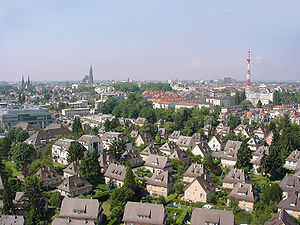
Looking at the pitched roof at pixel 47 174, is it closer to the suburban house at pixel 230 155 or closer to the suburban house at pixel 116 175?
the suburban house at pixel 116 175

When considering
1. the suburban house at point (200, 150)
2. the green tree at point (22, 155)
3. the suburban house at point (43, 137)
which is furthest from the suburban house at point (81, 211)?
the suburban house at point (43, 137)

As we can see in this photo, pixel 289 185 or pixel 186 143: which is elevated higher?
pixel 186 143

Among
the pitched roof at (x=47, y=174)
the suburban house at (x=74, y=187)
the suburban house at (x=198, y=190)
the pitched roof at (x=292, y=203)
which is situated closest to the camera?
the pitched roof at (x=292, y=203)

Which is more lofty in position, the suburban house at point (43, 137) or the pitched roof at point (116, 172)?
the suburban house at point (43, 137)

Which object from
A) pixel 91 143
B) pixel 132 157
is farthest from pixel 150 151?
pixel 91 143

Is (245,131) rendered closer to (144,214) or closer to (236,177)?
(236,177)

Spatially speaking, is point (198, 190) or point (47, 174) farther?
point (47, 174)
